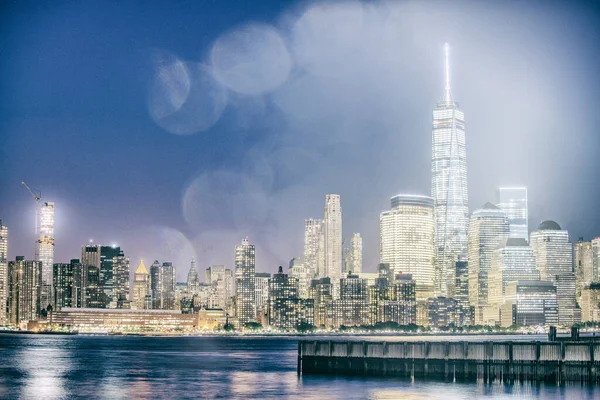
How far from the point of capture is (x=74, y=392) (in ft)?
304

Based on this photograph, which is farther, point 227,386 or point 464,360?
point 227,386

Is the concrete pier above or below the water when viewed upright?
above

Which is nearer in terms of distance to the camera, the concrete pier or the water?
Answer: the water

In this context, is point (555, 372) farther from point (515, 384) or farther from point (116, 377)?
point (116, 377)

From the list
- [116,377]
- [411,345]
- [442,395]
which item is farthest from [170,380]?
[442,395]

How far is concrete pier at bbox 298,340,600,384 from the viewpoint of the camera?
90125mm

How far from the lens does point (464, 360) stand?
94.4 meters

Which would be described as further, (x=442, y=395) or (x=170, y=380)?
(x=170, y=380)

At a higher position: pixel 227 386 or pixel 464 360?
pixel 464 360

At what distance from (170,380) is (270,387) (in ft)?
53.0

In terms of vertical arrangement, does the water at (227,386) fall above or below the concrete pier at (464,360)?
below

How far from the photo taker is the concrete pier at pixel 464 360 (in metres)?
90.1

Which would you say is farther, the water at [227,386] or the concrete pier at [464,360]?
the concrete pier at [464,360]

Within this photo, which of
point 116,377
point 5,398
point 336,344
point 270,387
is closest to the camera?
point 5,398
